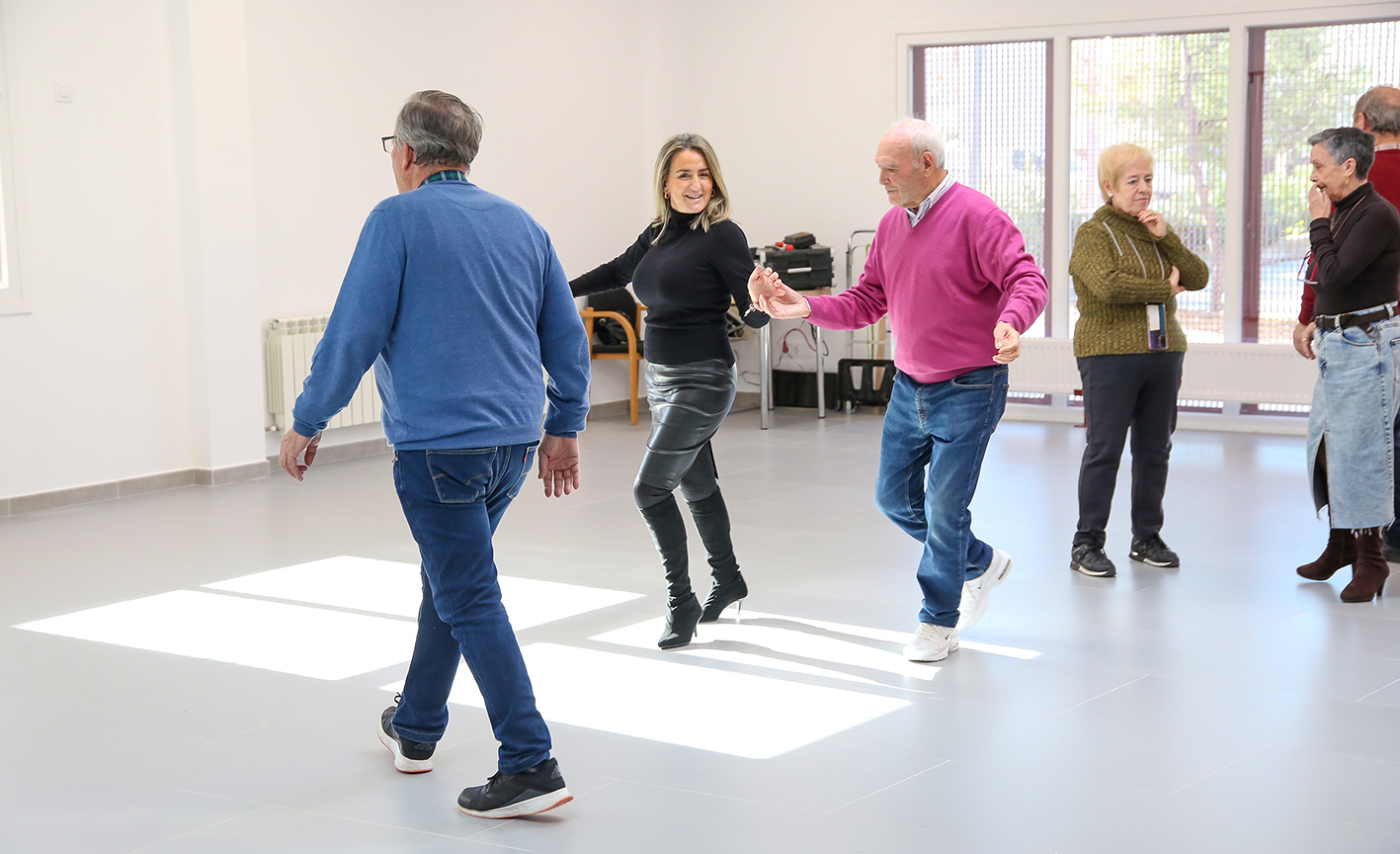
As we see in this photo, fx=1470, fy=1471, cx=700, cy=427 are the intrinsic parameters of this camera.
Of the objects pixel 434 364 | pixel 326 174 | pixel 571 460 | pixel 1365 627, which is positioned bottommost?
pixel 1365 627

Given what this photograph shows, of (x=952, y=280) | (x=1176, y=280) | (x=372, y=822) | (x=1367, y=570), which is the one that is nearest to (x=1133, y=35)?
(x=1176, y=280)

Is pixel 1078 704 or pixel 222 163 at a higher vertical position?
pixel 222 163

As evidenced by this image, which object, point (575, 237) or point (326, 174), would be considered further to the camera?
point (575, 237)

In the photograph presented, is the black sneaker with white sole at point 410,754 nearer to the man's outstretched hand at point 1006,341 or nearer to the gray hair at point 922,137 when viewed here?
the man's outstretched hand at point 1006,341

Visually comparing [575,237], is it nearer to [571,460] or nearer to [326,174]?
[326,174]

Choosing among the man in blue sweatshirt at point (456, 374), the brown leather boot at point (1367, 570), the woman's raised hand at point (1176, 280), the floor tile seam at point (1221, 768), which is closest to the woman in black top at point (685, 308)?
the man in blue sweatshirt at point (456, 374)

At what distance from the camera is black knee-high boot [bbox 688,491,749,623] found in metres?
4.38

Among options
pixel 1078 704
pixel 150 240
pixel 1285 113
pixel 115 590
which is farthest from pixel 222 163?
pixel 1285 113

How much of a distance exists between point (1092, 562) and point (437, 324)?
3.03 m

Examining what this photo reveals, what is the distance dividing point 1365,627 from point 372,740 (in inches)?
116

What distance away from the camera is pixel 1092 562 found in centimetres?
514

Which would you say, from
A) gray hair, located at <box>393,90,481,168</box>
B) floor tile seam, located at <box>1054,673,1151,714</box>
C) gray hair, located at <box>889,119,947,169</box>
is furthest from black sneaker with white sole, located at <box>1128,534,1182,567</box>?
gray hair, located at <box>393,90,481,168</box>

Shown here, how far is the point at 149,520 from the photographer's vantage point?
256 inches

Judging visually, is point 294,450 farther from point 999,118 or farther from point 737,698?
point 999,118
